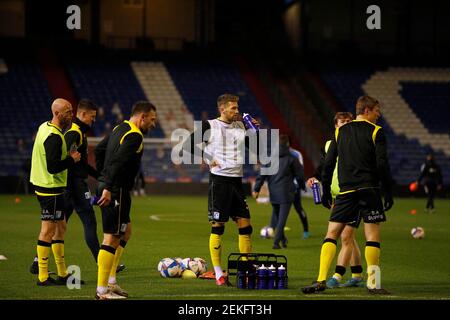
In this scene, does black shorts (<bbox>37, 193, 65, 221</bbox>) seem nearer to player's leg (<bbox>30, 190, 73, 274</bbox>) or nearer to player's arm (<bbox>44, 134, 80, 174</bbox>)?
player's arm (<bbox>44, 134, 80, 174</bbox>)

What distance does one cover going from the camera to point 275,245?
61.8 ft

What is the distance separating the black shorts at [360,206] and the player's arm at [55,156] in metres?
3.48

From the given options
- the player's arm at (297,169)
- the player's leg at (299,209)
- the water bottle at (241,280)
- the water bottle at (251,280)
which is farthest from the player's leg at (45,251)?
the player's leg at (299,209)

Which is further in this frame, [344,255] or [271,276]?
[344,255]

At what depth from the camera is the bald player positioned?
1278 cm

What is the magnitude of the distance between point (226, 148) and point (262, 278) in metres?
1.96

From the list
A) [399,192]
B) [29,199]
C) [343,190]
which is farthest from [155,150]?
[343,190]

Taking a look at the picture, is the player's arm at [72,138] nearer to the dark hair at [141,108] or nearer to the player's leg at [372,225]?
the dark hair at [141,108]

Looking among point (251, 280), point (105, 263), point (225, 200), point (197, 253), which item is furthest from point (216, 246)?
point (197, 253)

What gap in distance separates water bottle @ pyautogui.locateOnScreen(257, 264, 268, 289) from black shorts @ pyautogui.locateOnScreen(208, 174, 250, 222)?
1.04 metres

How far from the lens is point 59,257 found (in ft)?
44.3

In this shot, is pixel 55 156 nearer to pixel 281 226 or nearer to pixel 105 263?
pixel 105 263

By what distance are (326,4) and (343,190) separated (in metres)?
43.3
